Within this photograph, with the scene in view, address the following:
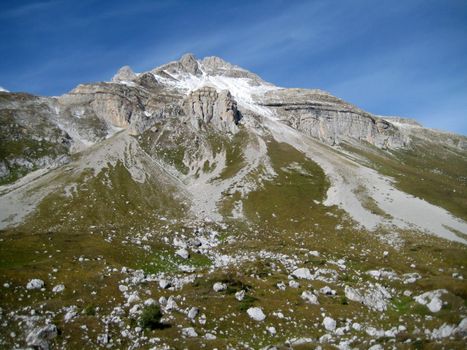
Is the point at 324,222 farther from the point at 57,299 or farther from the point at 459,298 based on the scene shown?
the point at 57,299

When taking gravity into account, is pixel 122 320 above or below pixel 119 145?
below

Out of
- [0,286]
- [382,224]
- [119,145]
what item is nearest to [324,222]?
[382,224]

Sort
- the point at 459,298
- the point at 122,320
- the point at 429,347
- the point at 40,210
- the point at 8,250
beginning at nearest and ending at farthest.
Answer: the point at 429,347, the point at 122,320, the point at 459,298, the point at 8,250, the point at 40,210

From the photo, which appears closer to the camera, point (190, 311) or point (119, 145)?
point (190, 311)

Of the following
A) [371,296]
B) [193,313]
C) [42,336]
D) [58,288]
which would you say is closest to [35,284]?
[58,288]

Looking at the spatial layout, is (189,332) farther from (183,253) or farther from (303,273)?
(183,253)

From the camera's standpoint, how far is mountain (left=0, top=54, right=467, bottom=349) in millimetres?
31547

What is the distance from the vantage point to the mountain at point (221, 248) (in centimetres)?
3155

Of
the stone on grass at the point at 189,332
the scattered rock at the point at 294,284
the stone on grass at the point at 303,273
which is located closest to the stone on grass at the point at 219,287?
the scattered rock at the point at 294,284

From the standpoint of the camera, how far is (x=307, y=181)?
433 ft

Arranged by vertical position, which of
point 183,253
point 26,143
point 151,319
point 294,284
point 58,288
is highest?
point 26,143

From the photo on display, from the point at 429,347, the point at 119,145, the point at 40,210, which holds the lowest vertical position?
the point at 40,210

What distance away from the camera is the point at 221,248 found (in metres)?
69.4

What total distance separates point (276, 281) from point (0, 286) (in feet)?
90.4
